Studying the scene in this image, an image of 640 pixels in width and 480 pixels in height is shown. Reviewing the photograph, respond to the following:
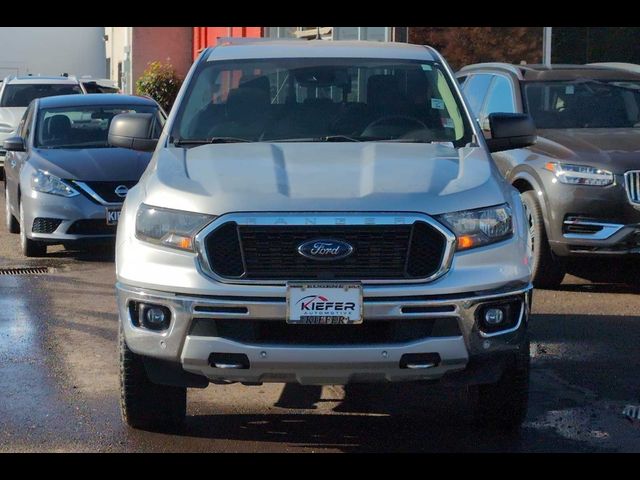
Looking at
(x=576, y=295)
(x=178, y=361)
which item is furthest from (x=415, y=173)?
(x=576, y=295)

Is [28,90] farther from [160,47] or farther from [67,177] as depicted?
[160,47]

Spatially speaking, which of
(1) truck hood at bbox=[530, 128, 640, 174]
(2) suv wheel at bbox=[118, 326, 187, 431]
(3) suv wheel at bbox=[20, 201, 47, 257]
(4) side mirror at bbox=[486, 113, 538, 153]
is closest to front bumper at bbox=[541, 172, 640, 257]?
(1) truck hood at bbox=[530, 128, 640, 174]

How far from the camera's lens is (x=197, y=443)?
567cm

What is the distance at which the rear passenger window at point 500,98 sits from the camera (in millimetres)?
10750

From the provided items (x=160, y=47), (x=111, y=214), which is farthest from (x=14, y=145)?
(x=160, y=47)

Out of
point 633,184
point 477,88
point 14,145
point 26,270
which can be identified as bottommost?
point 26,270

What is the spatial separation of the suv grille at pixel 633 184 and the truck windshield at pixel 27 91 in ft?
42.1

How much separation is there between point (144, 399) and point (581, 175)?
4714mm

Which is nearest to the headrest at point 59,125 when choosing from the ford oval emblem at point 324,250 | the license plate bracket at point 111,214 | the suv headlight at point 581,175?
the license plate bracket at point 111,214

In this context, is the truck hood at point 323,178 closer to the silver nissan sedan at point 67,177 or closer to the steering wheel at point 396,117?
the steering wheel at point 396,117

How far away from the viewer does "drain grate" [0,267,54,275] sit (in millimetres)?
10930

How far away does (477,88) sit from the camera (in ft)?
38.1
